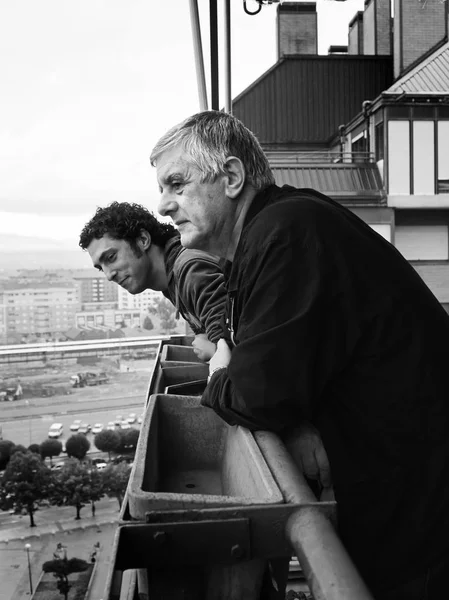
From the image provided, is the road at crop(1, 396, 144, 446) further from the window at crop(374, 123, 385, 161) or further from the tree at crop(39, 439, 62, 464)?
the window at crop(374, 123, 385, 161)

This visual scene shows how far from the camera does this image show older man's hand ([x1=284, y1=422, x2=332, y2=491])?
2.37ft

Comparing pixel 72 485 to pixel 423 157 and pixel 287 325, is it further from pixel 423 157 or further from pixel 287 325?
pixel 287 325

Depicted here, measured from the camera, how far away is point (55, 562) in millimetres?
14906

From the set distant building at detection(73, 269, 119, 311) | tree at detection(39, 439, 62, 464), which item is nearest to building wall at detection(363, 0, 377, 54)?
distant building at detection(73, 269, 119, 311)

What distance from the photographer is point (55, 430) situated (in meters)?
21.3

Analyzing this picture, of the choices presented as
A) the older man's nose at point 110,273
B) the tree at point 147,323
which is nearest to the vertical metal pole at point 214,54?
the older man's nose at point 110,273

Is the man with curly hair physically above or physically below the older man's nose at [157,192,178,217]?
below

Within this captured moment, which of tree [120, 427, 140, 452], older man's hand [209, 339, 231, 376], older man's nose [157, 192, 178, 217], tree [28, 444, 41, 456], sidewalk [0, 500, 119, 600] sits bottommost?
sidewalk [0, 500, 119, 600]

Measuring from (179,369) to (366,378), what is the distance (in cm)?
83

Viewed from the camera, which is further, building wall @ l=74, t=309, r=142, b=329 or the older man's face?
building wall @ l=74, t=309, r=142, b=329

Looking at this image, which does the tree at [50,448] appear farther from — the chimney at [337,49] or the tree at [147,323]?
the chimney at [337,49]

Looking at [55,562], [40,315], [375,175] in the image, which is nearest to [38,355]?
[40,315]

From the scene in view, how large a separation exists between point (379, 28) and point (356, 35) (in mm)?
1043

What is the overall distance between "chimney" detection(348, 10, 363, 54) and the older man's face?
1157 cm
